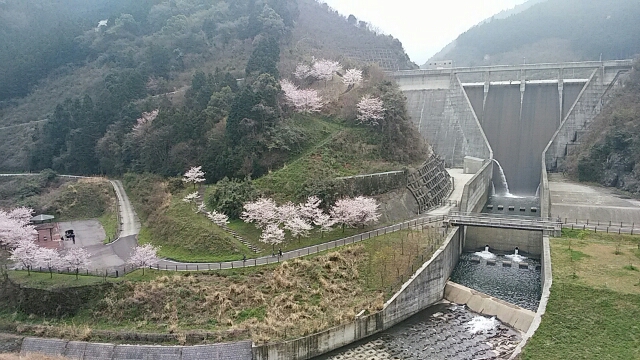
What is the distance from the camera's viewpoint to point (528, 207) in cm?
5103

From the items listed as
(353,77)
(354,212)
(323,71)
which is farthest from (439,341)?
(323,71)

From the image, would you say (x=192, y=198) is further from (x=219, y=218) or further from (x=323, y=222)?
(x=323, y=222)

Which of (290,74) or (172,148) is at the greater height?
(290,74)

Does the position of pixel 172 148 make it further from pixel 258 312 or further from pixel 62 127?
pixel 258 312

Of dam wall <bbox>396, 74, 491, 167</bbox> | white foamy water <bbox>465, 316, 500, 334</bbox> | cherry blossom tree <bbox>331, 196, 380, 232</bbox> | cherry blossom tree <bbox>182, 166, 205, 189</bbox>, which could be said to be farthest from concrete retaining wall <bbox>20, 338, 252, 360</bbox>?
dam wall <bbox>396, 74, 491, 167</bbox>


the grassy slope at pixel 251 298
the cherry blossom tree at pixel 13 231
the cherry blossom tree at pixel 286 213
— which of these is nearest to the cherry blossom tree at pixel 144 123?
the cherry blossom tree at pixel 13 231

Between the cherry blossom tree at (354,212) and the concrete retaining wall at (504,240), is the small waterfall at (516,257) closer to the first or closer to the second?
the concrete retaining wall at (504,240)

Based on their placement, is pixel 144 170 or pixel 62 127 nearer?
pixel 144 170

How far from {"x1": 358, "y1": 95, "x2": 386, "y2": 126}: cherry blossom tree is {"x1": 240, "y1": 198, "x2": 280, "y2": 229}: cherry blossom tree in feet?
52.0

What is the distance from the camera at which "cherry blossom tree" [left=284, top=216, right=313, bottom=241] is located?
108ft

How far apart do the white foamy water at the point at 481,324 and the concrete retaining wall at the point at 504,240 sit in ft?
42.3

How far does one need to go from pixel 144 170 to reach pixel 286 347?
1222 inches

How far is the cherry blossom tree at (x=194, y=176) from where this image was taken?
135 feet

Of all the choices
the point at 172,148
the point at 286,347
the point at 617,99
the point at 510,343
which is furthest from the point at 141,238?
the point at 617,99
